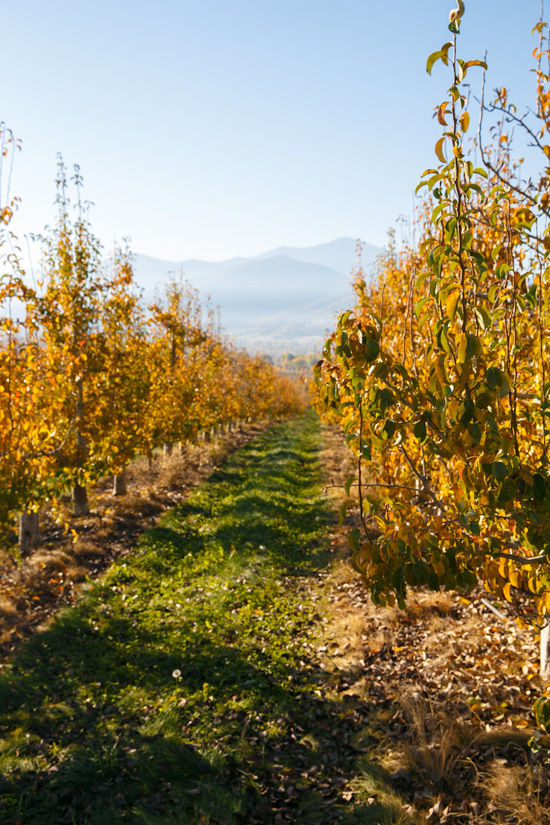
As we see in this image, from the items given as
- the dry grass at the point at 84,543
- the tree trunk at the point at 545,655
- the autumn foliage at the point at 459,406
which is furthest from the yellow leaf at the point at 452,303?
the dry grass at the point at 84,543

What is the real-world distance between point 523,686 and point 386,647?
200cm

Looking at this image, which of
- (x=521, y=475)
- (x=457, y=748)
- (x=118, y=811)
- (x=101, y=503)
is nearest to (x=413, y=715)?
(x=457, y=748)

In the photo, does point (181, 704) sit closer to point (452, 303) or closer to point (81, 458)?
point (452, 303)

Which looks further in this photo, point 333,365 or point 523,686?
point 523,686

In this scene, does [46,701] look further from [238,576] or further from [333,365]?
[333,365]

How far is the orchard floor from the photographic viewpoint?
4.64 meters

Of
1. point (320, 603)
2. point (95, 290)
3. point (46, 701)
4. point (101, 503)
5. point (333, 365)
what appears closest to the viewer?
point (333, 365)

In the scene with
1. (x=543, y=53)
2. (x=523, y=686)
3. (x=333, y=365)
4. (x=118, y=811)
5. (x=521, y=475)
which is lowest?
(x=118, y=811)

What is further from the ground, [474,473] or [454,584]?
[474,473]

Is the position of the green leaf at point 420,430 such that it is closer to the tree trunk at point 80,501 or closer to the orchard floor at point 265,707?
the orchard floor at point 265,707

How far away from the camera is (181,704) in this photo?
6246mm

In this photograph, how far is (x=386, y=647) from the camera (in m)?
7.09

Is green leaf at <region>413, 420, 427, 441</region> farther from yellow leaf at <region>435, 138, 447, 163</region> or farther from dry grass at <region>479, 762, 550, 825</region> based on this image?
dry grass at <region>479, 762, 550, 825</region>

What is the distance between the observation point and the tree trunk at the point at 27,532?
1080 cm
